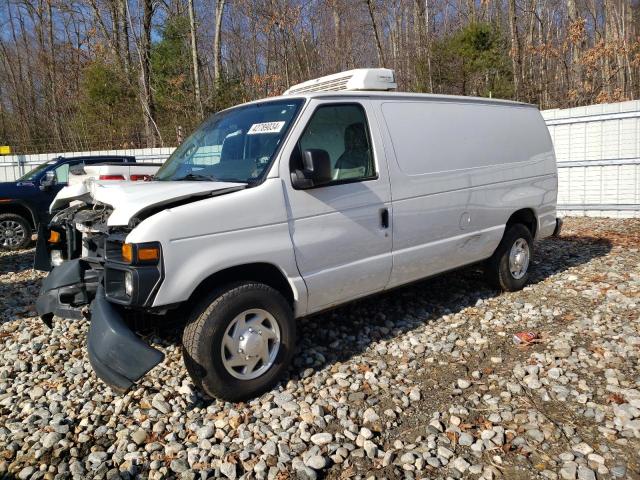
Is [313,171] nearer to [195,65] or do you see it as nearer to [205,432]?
[205,432]

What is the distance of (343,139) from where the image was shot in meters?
4.36

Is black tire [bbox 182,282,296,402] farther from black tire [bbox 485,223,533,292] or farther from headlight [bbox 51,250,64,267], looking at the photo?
black tire [bbox 485,223,533,292]

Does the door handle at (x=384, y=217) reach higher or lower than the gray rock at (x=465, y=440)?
higher

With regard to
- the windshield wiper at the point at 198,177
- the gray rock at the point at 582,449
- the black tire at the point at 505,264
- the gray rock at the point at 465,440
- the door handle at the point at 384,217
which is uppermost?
the windshield wiper at the point at 198,177

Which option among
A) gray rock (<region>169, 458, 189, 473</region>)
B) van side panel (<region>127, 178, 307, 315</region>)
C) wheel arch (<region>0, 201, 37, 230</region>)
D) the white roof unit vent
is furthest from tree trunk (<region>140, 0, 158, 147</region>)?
gray rock (<region>169, 458, 189, 473</region>)

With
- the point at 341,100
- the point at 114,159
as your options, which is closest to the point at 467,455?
the point at 341,100

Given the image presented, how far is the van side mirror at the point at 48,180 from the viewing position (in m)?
10.1

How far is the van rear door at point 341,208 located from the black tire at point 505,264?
187 centimetres

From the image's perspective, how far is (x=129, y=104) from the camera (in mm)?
21500

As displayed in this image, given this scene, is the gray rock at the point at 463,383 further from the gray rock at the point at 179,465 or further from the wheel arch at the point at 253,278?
the gray rock at the point at 179,465

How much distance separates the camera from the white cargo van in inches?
133

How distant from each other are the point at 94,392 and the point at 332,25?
2684 cm

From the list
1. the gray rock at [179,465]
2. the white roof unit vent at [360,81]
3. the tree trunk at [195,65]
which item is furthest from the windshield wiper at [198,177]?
the tree trunk at [195,65]

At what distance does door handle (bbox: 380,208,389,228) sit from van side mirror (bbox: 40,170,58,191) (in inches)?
319
